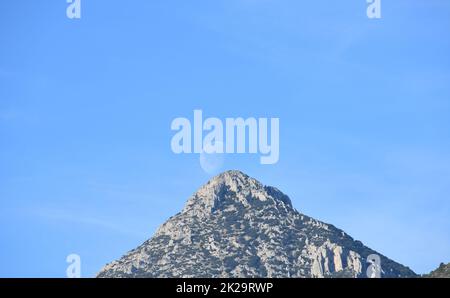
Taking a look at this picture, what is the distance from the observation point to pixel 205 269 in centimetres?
19125
